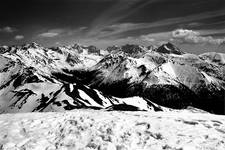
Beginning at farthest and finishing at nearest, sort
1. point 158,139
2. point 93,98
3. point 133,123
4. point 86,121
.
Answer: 1. point 93,98
2. point 86,121
3. point 133,123
4. point 158,139

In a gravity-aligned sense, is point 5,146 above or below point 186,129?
below

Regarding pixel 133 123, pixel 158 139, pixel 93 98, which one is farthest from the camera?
pixel 93 98

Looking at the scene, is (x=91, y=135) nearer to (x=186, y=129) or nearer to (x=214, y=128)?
(x=186, y=129)

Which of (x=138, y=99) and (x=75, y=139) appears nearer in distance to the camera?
(x=75, y=139)

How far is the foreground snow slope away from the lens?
16.3m

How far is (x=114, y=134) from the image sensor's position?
714 inches

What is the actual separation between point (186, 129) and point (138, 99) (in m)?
179

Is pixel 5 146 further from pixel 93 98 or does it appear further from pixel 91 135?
pixel 93 98

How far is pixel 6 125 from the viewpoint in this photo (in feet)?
73.7

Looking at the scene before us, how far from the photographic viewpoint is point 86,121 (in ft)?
70.2

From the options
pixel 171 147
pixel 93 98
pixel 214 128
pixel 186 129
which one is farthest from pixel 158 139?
pixel 93 98

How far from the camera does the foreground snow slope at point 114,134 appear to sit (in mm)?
16312

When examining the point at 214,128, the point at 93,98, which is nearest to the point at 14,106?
the point at 93,98

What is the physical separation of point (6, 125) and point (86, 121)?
24.9 ft
